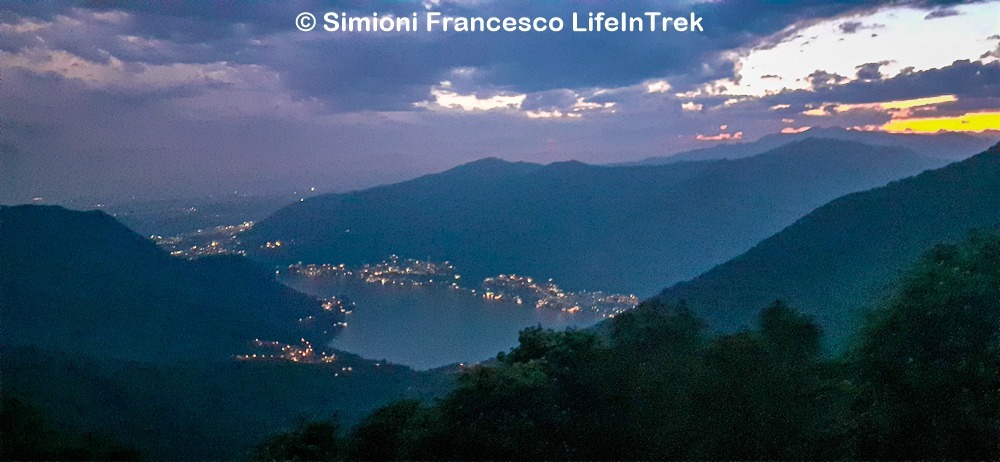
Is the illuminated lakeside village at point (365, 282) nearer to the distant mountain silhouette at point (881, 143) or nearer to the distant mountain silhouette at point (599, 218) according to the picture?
the distant mountain silhouette at point (599, 218)

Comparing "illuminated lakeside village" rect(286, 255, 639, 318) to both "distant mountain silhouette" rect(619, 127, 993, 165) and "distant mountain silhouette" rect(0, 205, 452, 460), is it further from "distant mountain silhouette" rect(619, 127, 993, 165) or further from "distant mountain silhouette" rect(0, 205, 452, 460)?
"distant mountain silhouette" rect(619, 127, 993, 165)

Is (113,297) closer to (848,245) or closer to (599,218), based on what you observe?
(848,245)

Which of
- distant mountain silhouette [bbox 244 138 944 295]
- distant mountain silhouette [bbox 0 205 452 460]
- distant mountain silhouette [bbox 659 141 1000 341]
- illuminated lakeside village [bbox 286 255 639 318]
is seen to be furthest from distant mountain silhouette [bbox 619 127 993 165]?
distant mountain silhouette [bbox 0 205 452 460]

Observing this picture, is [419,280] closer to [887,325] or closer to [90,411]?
[90,411]

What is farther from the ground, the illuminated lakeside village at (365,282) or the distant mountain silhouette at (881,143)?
the distant mountain silhouette at (881,143)

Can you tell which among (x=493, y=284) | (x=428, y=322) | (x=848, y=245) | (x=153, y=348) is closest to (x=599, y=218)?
(x=493, y=284)

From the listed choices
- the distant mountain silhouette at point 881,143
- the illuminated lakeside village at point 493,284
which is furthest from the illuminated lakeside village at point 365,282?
the distant mountain silhouette at point 881,143
